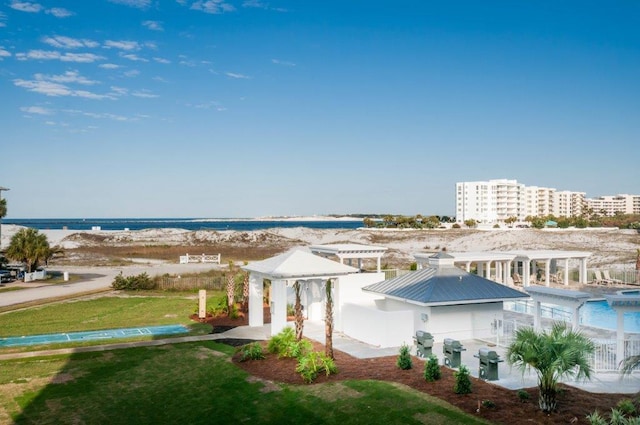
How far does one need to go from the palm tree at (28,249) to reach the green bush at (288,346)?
3090 cm

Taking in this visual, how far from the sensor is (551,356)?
11.3m

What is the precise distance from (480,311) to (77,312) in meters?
20.3

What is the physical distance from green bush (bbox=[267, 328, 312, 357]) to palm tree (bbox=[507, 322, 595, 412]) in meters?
7.07

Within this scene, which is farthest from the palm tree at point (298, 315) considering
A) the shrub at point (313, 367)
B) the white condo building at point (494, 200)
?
the white condo building at point (494, 200)

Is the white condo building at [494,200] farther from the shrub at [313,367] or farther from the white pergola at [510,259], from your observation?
the shrub at [313,367]

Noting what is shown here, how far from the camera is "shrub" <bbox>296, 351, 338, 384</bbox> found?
48.2ft


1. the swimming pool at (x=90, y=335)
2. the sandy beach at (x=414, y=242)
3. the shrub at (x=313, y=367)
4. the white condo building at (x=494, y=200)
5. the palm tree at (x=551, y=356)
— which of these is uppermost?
the white condo building at (x=494, y=200)

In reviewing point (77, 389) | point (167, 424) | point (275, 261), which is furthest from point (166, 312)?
point (167, 424)

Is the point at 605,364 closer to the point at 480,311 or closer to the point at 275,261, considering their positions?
the point at 480,311

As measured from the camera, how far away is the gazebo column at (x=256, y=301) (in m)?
23.4

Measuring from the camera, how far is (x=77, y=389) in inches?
574

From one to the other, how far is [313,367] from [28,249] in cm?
3434

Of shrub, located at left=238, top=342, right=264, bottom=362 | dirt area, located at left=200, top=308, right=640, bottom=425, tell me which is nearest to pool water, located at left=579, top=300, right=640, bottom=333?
dirt area, located at left=200, top=308, right=640, bottom=425

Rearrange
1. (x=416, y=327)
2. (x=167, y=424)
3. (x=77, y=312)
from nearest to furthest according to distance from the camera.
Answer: (x=167, y=424) < (x=416, y=327) < (x=77, y=312)
